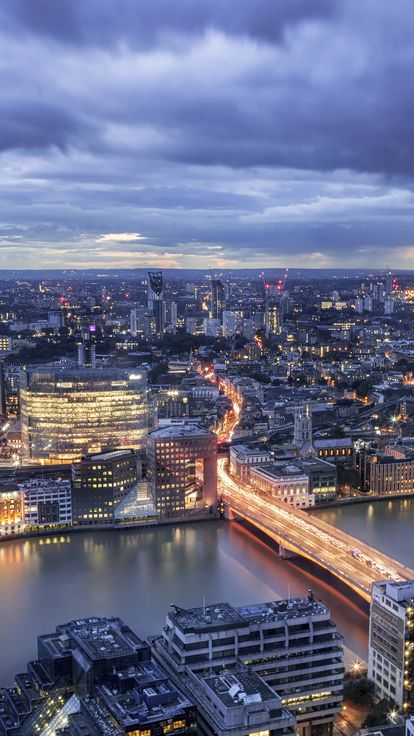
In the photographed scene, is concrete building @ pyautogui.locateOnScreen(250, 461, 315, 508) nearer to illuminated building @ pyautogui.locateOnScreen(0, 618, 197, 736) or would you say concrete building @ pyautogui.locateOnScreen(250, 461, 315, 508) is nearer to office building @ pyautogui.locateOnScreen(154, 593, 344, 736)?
office building @ pyautogui.locateOnScreen(154, 593, 344, 736)

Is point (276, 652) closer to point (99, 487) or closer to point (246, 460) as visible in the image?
point (99, 487)

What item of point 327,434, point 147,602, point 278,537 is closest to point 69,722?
point 147,602

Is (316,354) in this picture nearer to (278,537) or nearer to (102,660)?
(278,537)

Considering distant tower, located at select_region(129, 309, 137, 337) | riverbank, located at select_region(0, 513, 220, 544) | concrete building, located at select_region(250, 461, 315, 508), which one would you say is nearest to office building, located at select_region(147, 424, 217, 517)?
riverbank, located at select_region(0, 513, 220, 544)

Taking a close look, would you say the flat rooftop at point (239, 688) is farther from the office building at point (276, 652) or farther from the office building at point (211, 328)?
the office building at point (211, 328)

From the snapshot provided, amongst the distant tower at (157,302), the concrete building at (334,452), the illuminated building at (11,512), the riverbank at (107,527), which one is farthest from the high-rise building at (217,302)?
the illuminated building at (11,512)
